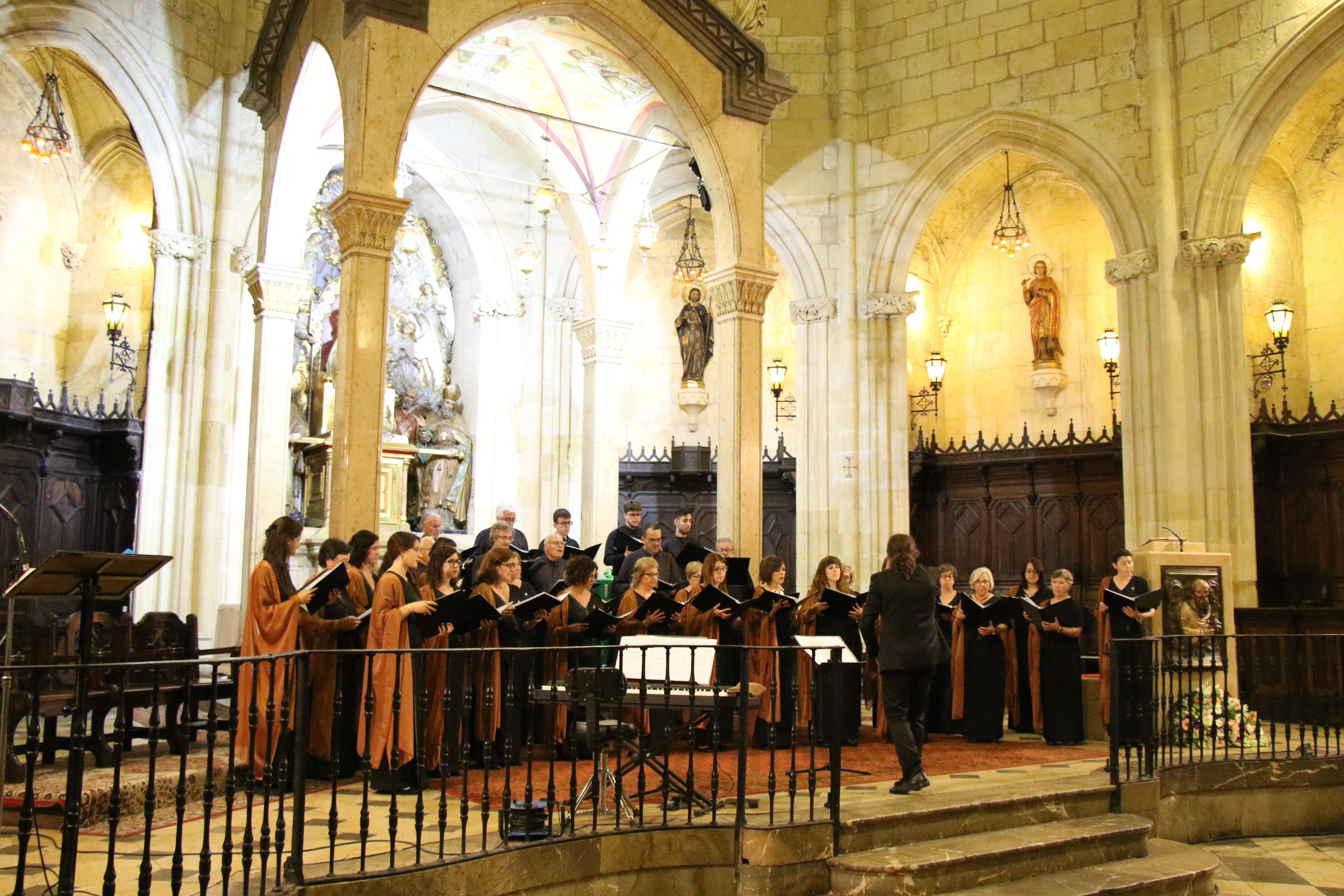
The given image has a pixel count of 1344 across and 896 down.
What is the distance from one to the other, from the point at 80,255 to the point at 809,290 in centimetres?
981

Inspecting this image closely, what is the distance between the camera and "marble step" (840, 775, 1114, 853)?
5777 mm

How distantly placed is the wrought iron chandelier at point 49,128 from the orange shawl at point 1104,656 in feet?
40.2

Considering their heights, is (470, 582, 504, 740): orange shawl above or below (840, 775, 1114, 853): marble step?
above

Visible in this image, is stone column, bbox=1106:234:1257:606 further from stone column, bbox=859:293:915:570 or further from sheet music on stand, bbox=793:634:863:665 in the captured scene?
sheet music on stand, bbox=793:634:863:665

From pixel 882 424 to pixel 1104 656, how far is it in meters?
5.94

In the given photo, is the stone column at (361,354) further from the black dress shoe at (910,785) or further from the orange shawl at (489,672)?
the black dress shoe at (910,785)

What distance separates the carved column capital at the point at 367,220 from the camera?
8.55 meters

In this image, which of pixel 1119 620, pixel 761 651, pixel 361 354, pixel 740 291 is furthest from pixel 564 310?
pixel 1119 620

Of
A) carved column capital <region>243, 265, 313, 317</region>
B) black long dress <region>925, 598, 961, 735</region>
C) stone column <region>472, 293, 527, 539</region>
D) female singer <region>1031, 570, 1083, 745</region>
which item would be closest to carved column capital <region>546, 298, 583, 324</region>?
stone column <region>472, 293, 527, 539</region>

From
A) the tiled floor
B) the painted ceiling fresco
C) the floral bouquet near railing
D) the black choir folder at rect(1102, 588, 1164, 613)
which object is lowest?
the tiled floor

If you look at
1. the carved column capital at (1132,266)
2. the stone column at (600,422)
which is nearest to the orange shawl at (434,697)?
the stone column at (600,422)

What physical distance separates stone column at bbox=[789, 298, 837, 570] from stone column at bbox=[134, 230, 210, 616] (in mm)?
7189

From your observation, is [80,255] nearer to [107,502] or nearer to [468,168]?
[107,502]

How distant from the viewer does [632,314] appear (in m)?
19.0
